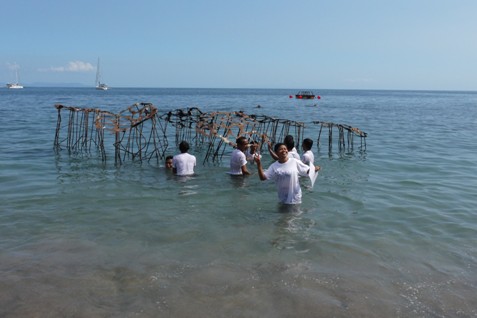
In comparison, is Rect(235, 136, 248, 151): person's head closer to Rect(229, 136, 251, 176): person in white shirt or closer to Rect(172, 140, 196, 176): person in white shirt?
Rect(229, 136, 251, 176): person in white shirt

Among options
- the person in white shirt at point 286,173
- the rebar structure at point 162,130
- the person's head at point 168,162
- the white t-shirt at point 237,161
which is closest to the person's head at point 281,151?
the person in white shirt at point 286,173

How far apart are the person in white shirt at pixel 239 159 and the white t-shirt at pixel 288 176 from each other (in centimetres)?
339

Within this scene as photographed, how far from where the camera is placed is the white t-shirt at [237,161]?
12.3 metres

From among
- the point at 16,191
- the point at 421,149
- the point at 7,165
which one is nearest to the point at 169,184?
the point at 16,191

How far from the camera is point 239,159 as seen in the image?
1241 cm

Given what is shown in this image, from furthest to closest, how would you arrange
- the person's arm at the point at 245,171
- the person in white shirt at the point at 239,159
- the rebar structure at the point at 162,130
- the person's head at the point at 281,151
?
the rebar structure at the point at 162,130, the person's arm at the point at 245,171, the person in white shirt at the point at 239,159, the person's head at the point at 281,151

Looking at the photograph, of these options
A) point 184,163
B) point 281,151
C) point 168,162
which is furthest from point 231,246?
point 168,162

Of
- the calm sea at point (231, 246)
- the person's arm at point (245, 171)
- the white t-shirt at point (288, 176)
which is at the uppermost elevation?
the white t-shirt at point (288, 176)

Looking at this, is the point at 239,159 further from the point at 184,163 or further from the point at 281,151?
the point at 281,151

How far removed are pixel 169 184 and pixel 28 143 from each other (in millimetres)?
11811

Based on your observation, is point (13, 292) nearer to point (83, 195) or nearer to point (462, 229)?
point (83, 195)

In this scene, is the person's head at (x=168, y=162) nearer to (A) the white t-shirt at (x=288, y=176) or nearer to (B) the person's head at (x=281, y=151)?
(A) the white t-shirt at (x=288, y=176)

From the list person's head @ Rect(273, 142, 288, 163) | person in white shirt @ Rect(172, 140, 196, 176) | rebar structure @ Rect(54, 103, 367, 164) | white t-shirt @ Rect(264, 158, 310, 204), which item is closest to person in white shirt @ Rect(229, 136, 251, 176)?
rebar structure @ Rect(54, 103, 367, 164)

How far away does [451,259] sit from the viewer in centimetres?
696
